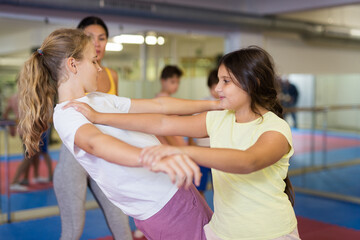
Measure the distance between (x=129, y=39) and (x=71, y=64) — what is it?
18.0 ft

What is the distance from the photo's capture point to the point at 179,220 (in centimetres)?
163

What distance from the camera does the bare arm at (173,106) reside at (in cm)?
198

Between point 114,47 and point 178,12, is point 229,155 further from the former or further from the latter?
point 114,47

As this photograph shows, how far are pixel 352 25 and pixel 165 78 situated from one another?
6.74 meters

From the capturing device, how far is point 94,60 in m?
1.80

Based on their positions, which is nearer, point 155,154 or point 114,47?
point 155,154

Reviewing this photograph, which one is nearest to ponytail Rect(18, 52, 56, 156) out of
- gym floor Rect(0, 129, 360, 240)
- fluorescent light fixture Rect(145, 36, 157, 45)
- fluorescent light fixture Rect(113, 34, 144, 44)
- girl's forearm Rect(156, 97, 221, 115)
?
girl's forearm Rect(156, 97, 221, 115)

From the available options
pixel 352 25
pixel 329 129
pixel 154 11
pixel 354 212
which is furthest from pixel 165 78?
pixel 329 129

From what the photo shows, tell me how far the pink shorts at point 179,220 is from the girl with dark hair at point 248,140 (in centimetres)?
5

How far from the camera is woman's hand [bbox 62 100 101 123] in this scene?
5.14ft

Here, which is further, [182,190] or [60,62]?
[60,62]

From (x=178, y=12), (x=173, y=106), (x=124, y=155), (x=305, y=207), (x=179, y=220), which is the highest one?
(x=178, y=12)

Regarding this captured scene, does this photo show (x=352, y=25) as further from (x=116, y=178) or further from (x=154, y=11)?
(x=116, y=178)

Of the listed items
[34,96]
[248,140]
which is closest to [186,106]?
[248,140]
